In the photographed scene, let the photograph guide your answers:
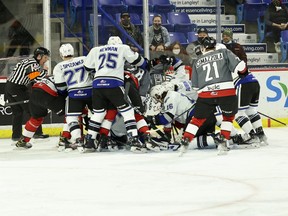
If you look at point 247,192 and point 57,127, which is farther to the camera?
point 57,127

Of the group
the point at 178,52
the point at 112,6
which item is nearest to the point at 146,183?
the point at 178,52

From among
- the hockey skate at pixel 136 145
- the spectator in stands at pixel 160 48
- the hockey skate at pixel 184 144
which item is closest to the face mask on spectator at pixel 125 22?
the spectator in stands at pixel 160 48

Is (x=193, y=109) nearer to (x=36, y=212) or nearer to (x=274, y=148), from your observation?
(x=274, y=148)

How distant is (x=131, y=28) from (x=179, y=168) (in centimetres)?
418

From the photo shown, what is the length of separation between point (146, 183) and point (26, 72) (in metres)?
3.96

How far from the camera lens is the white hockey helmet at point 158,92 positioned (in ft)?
28.6

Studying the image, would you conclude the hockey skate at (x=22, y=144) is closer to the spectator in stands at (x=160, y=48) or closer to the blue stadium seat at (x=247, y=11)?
the spectator in stands at (x=160, y=48)

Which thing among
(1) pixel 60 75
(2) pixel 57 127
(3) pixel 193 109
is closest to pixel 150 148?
(3) pixel 193 109

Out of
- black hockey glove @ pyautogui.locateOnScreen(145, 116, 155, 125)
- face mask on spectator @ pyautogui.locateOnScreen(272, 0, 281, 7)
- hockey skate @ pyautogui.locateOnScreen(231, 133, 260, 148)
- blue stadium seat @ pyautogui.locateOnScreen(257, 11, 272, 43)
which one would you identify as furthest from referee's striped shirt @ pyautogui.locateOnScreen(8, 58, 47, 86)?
face mask on spectator @ pyautogui.locateOnScreen(272, 0, 281, 7)

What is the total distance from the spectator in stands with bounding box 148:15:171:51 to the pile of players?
6.12 ft

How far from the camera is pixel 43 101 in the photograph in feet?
29.6

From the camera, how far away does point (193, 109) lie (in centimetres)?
877

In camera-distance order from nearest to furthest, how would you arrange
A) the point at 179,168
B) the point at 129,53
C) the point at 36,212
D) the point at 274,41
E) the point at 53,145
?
the point at 36,212 < the point at 179,168 < the point at 129,53 < the point at 53,145 < the point at 274,41

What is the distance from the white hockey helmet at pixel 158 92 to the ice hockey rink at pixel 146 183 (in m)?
0.56
